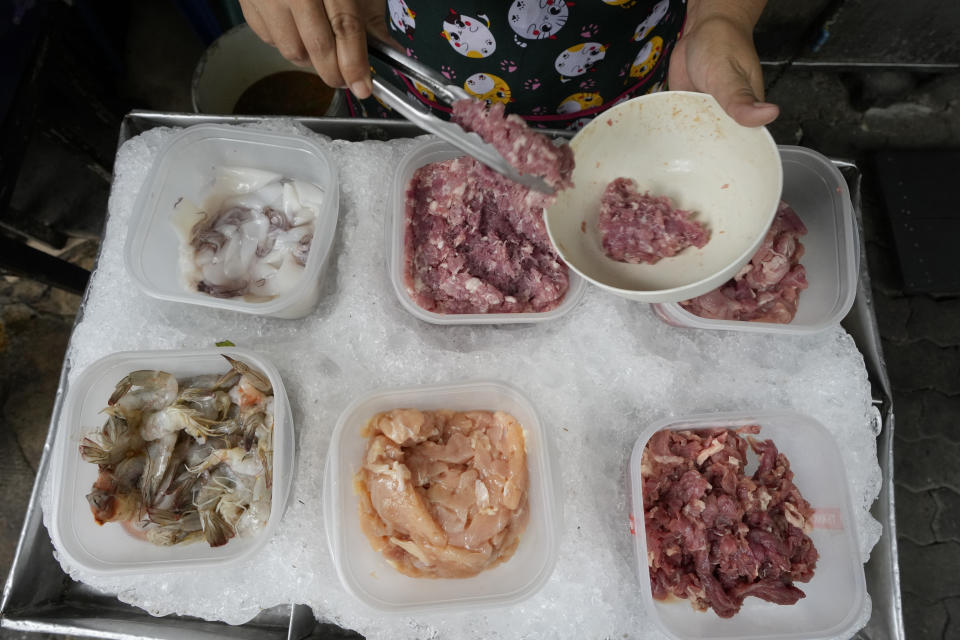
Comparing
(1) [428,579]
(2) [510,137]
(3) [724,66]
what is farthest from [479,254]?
(1) [428,579]

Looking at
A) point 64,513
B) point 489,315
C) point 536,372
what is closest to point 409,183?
point 489,315

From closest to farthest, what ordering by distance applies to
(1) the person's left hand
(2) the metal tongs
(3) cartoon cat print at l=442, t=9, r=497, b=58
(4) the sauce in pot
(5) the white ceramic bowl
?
(2) the metal tongs → (1) the person's left hand → (5) the white ceramic bowl → (3) cartoon cat print at l=442, t=9, r=497, b=58 → (4) the sauce in pot

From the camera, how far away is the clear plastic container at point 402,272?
1.62 meters

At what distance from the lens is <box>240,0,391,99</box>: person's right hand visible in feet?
4.28

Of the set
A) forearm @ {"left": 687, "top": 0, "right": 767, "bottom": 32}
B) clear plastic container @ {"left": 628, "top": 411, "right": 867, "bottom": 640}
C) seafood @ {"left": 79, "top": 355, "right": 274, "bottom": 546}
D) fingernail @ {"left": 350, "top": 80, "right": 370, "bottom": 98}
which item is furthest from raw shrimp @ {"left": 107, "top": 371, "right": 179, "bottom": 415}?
forearm @ {"left": 687, "top": 0, "right": 767, "bottom": 32}

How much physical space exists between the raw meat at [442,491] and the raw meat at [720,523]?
38cm

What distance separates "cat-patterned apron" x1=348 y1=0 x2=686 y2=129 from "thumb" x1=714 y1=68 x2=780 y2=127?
334 mm

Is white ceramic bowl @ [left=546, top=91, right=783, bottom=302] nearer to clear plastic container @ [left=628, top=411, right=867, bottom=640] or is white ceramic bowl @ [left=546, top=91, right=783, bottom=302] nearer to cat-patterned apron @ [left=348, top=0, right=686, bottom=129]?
cat-patterned apron @ [left=348, top=0, right=686, bottom=129]

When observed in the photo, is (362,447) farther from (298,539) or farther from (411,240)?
(411,240)

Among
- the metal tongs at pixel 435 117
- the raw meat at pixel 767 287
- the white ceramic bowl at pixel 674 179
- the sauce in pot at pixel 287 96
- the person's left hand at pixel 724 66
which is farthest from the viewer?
the sauce in pot at pixel 287 96

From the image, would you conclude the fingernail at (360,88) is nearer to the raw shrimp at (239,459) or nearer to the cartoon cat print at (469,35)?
the cartoon cat print at (469,35)

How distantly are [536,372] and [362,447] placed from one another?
1.75 feet

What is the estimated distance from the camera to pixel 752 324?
1.63 m

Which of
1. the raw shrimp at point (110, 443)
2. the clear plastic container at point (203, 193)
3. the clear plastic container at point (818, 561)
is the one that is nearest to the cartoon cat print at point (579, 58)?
the clear plastic container at point (203, 193)
